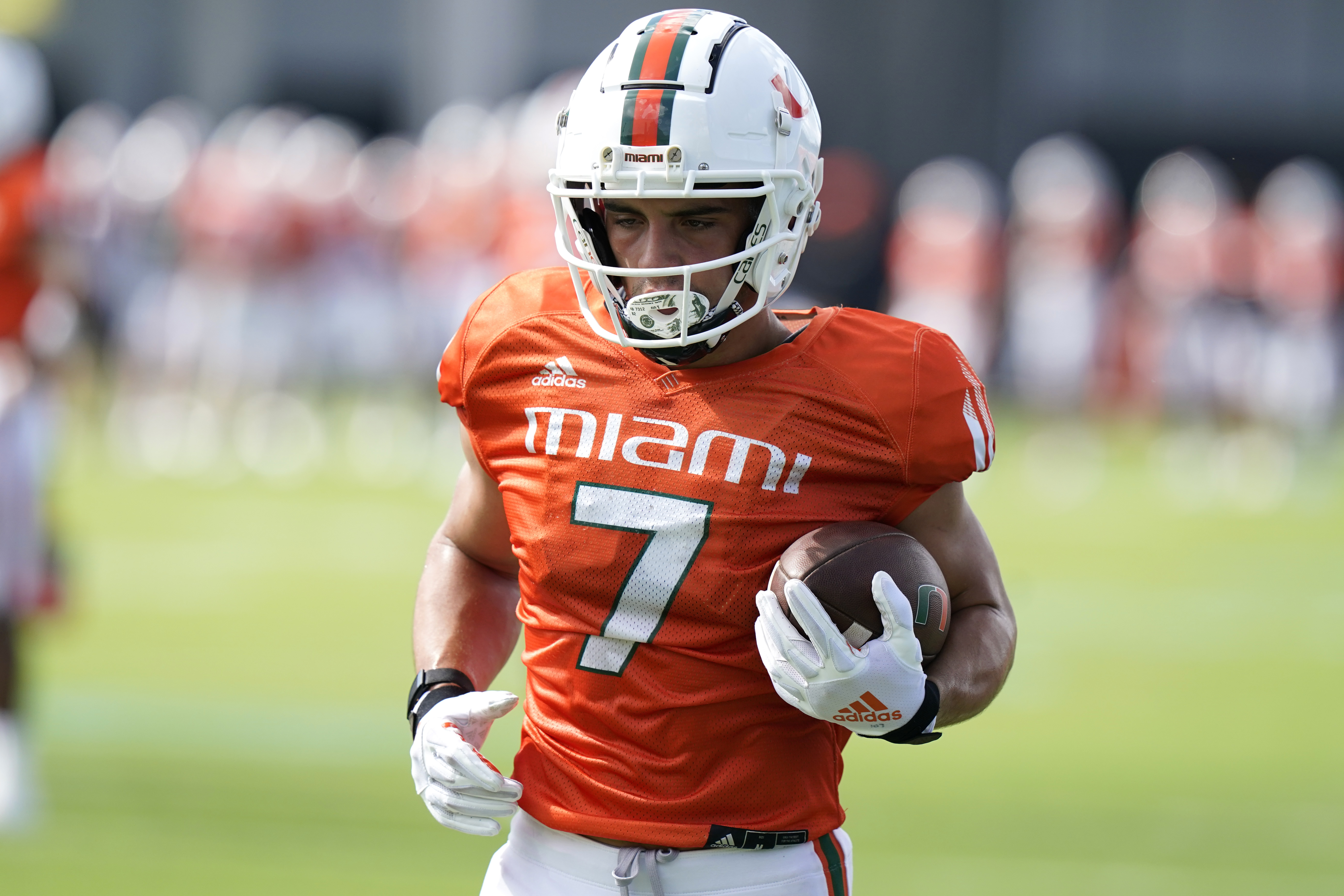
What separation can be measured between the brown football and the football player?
0.07 meters

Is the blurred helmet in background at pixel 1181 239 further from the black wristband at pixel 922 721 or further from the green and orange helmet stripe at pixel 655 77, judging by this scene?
the black wristband at pixel 922 721

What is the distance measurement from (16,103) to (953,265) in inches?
449

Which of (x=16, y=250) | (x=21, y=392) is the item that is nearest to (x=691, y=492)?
(x=21, y=392)

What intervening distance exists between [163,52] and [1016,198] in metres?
11.7

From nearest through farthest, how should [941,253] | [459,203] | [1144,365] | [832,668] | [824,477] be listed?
1. [832,668]
2. [824,477]
3. [459,203]
4. [941,253]
5. [1144,365]

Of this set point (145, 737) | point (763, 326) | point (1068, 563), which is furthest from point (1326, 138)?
point (763, 326)

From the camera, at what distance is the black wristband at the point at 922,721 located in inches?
90.2

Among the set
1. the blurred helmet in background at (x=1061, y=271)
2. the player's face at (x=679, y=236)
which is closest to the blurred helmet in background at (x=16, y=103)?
the player's face at (x=679, y=236)

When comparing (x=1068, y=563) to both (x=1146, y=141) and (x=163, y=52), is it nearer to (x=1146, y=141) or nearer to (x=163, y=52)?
(x=1146, y=141)

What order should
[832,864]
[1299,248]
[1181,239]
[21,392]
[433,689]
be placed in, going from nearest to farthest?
[832,864] < [433,689] < [21,392] < [1299,248] < [1181,239]

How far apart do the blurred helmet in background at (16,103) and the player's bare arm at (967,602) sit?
155 inches

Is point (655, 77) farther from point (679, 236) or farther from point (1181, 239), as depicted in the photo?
point (1181, 239)

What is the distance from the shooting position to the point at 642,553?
7.89 feet

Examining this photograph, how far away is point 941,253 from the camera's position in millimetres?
16062
